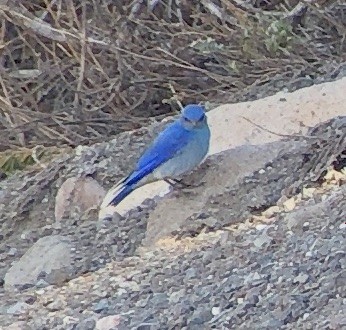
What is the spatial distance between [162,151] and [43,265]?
2.47 feet

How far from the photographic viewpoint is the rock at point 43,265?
4.19 metres

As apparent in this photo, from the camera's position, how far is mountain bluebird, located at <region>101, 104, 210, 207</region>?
4.50 m

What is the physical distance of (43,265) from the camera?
4234 millimetres

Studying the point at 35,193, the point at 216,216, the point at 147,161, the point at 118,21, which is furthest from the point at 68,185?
the point at 118,21

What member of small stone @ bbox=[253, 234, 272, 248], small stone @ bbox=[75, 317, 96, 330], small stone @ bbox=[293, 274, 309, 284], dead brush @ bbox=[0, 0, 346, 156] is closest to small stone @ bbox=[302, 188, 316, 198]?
small stone @ bbox=[253, 234, 272, 248]

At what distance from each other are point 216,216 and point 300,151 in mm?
540

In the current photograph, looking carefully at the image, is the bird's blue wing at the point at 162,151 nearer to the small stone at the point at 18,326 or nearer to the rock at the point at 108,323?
the small stone at the point at 18,326

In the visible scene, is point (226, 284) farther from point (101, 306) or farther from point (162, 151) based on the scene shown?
point (162, 151)

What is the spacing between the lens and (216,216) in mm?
4266

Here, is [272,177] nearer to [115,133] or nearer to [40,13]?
[115,133]

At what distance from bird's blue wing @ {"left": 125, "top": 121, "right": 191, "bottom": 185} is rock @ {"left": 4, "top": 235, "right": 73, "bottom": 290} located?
430 mm

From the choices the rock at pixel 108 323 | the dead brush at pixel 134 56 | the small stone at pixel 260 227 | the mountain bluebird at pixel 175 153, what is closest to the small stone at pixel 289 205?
the small stone at pixel 260 227

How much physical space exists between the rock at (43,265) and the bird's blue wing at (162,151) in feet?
1.41

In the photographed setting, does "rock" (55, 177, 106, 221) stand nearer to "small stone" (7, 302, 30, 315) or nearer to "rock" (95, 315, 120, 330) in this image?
"small stone" (7, 302, 30, 315)
